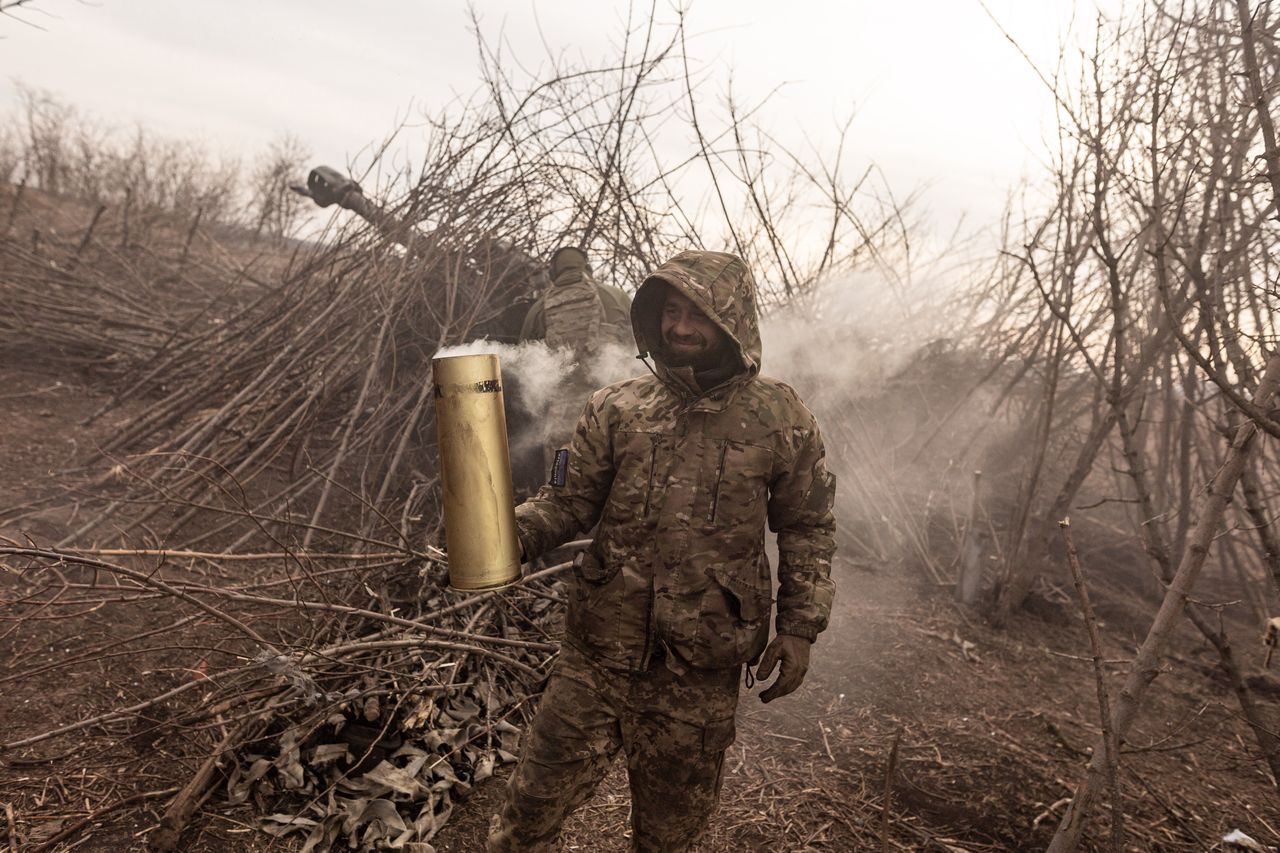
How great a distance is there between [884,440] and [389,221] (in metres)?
5.43

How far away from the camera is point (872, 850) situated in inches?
107

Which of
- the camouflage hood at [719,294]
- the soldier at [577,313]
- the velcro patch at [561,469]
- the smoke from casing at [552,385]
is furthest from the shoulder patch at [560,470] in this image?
the soldier at [577,313]

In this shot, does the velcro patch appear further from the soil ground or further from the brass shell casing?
the soil ground

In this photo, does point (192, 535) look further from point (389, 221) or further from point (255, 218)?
point (255, 218)

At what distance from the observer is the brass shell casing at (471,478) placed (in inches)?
71.7

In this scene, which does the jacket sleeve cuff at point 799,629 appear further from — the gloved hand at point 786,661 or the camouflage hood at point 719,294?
the camouflage hood at point 719,294

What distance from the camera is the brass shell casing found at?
1821 millimetres

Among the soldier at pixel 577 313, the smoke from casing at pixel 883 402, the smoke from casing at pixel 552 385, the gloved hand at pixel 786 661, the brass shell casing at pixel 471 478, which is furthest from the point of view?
the smoke from casing at pixel 883 402

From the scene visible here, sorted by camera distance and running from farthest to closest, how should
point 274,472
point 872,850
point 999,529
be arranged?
point 999,529
point 274,472
point 872,850

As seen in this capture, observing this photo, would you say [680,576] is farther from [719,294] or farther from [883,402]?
[883,402]

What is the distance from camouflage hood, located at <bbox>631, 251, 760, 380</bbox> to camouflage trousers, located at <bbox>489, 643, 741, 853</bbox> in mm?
941

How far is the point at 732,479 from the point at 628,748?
861 mm

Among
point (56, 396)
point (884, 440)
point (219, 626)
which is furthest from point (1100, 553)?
point (56, 396)

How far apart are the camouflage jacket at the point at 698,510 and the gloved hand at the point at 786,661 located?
0.11 feet
